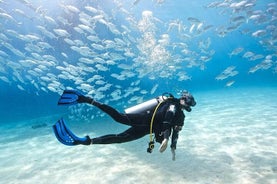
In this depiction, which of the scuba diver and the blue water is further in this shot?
the blue water

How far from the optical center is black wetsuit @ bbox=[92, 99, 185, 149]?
16.1ft

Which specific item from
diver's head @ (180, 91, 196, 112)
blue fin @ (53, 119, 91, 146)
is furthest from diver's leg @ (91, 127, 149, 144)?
diver's head @ (180, 91, 196, 112)

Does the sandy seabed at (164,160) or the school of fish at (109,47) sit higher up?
the school of fish at (109,47)

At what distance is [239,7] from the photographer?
13.2 m

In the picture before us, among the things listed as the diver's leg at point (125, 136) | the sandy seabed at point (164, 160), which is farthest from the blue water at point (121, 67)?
the diver's leg at point (125, 136)

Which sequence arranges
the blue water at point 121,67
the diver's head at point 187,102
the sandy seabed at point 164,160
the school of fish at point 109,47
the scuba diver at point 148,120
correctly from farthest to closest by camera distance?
1. the school of fish at point 109,47
2. the blue water at point 121,67
3. the sandy seabed at point 164,160
4. the diver's head at point 187,102
5. the scuba diver at point 148,120

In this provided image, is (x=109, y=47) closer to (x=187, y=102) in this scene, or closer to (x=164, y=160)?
(x=164, y=160)

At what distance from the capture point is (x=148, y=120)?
17.7 ft

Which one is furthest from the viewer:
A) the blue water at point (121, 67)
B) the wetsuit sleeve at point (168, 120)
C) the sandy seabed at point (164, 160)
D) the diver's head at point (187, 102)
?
the blue water at point (121, 67)

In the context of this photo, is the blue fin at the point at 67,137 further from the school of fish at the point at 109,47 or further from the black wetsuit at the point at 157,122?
the school of fish at the point at 109,47

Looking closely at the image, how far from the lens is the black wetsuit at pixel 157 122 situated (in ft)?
16.1

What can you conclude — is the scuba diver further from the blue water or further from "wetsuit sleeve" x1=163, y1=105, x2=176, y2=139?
the blue water

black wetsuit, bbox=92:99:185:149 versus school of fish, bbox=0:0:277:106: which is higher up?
school of fish, bbox=0:0:277:106

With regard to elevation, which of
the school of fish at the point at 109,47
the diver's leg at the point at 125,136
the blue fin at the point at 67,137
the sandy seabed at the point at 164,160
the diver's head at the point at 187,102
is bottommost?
the sandy seabed at the point at 164,160
